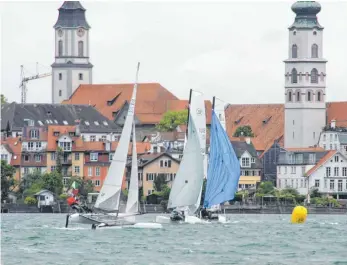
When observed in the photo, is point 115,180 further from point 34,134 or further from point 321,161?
point 321,161

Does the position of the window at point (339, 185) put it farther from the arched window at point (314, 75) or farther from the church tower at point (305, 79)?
the arched window at point (314, 75)

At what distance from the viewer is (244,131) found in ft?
614

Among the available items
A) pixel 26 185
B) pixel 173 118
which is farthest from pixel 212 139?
pixel 173 118

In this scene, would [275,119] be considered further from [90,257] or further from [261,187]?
[90,257]

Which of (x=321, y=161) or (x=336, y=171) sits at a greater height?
(x=321, y=161)

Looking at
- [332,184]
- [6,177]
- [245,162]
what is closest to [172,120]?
[245,162]

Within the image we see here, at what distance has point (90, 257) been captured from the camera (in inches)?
3113

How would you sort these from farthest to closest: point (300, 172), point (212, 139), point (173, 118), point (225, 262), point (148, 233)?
1. point (173, 118)
2. point (300, 172)
3. point (212, 139)
4. point (148, 233)
5. point (225, 262)

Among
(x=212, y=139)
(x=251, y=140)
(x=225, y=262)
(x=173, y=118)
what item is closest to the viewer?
(x=225, y=262)

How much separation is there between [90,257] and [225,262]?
16.8ft

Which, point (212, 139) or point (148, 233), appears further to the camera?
point (212, 139)

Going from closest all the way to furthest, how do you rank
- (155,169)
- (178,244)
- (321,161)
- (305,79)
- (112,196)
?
1. (178,244)
2. (112,196)
3. (155,169)
4. (321,161)
5. (305,79)

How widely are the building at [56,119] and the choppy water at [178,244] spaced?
6221 cm

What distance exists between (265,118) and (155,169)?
128ft
